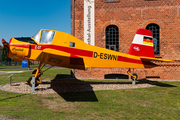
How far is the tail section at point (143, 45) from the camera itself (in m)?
9.08

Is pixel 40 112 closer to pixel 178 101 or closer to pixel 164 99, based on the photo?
pixel 164 99

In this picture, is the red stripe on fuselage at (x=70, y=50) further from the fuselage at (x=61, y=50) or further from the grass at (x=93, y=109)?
the grass at (x=93, y=109)

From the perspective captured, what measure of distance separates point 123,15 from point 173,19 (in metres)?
4.71

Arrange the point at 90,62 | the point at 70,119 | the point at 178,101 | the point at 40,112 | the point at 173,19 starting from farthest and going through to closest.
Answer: the point at 173,19, the point at 90,62, the point at 178,101, the point at 40,112, the point at 70,119

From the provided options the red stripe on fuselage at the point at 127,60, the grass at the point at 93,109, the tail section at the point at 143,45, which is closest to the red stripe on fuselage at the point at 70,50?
the red stripe on fuselage at the point at 127,60

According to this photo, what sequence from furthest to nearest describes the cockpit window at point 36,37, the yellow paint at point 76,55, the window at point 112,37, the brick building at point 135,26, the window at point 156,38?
the window at point 112,37 < the window at point 156,38 < the brick building at point 135,26 < the cockpit window at point 36,37 < the yellow paint at point 76,55

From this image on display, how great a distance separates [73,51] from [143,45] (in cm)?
520

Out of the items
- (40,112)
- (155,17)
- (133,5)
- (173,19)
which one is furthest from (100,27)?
(40,112)

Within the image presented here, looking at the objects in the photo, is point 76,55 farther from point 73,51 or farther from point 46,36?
point 46,36

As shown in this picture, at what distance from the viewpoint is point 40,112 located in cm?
434

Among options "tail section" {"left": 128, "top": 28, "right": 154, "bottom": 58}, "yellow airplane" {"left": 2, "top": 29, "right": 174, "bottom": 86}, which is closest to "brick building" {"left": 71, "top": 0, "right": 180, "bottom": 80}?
"tail section" {"left": 128, "top": 28, "right": 154, "bottom": 58}

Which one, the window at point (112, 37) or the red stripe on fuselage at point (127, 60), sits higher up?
the window at point (112, 37)

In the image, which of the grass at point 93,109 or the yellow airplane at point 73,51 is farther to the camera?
the yellow airplane at point 73,51

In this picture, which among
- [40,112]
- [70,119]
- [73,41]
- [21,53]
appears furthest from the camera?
[73,41]
